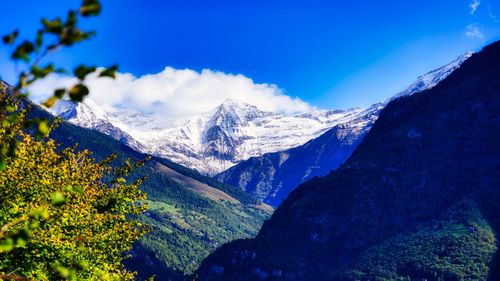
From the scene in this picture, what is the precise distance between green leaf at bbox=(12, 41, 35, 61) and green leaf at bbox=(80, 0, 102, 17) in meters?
0.47

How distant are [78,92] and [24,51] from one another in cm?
50

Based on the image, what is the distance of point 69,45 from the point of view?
445cm

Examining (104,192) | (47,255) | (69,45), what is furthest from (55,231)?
(69,45)

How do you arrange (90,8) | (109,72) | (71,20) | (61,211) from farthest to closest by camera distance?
(61,211)
(109,72)
(71,20)
(90,8)

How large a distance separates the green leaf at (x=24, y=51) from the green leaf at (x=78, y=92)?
0.41 meters

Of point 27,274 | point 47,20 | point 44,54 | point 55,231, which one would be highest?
point 47,20

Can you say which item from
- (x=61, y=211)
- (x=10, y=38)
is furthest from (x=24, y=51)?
(x=61, y=211)

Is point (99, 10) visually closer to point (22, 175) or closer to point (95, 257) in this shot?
point (22, 175)

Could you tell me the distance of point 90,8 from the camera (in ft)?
13.5

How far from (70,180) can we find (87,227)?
2.52m

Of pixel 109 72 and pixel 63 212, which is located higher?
pixel 109 72

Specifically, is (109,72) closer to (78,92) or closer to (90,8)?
(78,92)

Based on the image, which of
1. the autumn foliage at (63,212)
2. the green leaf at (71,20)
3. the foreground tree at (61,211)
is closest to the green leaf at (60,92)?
the green leaf at (71,20)

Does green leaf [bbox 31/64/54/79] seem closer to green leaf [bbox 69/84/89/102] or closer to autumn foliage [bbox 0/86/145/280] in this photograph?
green leaf [bbox 69/84/89/102]
